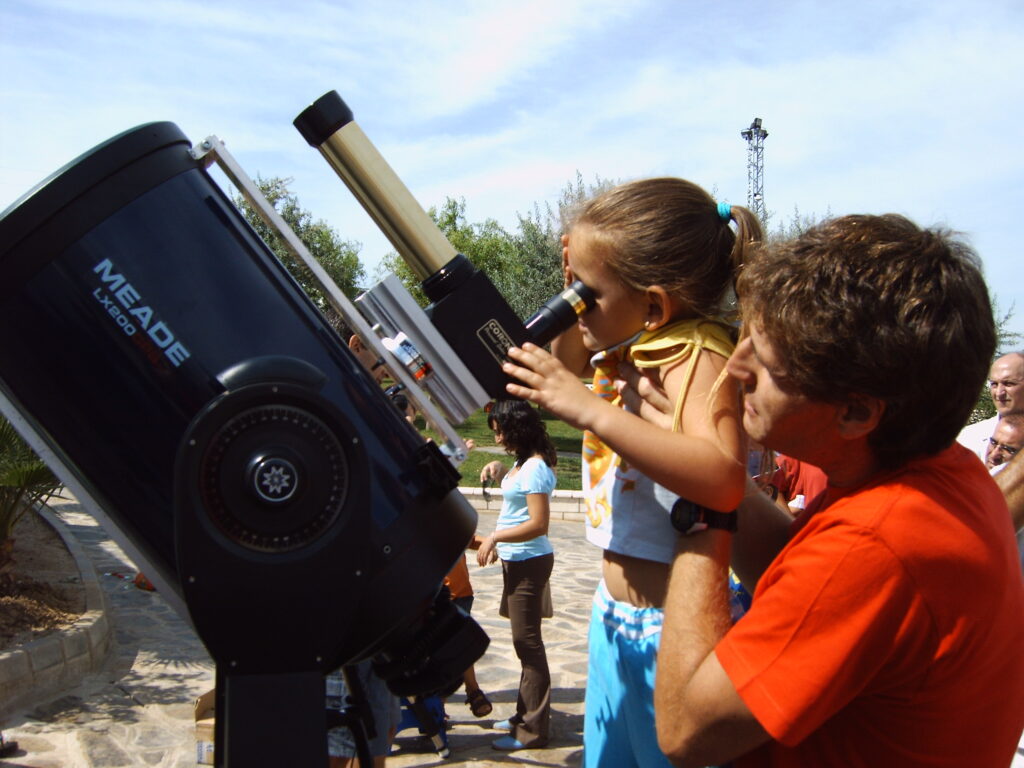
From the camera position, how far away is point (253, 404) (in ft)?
4.76

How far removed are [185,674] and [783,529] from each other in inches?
173

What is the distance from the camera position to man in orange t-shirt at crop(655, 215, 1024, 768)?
118 cm

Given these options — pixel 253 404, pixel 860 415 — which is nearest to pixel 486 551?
pixel 253 404

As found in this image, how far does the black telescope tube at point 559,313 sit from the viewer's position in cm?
174

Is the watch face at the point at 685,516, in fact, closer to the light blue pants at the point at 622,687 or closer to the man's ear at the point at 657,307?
the light blue pants at the point at 622,687

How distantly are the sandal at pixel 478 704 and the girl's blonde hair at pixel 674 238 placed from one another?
3438 mm

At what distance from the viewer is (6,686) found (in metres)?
4.36

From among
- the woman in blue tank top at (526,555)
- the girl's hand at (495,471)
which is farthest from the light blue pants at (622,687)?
the girl's hand at (495,471)

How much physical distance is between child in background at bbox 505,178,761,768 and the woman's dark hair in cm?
273

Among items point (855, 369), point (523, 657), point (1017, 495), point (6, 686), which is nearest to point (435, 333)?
point (855, 369)

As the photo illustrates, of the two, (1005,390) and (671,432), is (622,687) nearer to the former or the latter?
(671,432)

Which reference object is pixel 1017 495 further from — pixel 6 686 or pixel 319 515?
pixel 6 686

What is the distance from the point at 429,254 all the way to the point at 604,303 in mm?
379

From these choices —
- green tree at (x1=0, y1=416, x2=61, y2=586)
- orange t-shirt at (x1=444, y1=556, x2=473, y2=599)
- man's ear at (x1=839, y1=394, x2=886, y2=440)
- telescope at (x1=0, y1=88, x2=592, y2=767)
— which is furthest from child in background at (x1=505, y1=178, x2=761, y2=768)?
green tree at (x1=0, y1=416, x2=61, y2=586)
